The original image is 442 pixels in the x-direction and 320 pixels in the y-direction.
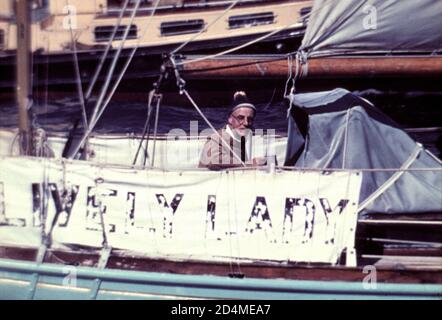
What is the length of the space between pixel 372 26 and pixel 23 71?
257 cm

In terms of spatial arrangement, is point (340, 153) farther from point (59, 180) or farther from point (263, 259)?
point (59, 180)

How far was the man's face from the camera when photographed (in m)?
4.11

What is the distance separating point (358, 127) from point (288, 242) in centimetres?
95

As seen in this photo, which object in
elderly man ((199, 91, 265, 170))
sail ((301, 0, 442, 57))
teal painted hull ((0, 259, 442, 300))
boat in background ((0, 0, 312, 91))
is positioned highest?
boat in background ((0, 0, 312, 91))

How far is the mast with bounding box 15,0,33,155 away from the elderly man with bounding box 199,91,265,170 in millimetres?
1326

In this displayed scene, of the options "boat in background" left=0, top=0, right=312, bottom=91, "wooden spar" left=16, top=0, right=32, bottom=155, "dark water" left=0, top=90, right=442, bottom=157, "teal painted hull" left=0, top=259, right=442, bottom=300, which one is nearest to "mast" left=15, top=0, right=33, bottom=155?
"wooden spar" left=16, top=0, right=32, bottom=155

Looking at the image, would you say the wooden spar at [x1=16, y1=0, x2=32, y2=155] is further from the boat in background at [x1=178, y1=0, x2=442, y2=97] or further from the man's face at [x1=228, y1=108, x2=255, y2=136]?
the man's face at [x1=228, y1=108, x2=255, y2=136]

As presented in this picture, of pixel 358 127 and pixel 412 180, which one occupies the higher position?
pixel 358 127

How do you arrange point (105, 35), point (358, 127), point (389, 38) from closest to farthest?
point (358, 127) → point (389, 38) → point (105, 35)

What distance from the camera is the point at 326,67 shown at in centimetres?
379

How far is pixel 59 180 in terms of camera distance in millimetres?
3385

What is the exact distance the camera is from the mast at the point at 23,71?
142 inches

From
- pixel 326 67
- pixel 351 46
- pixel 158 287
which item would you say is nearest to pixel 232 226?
pixel 158 287
